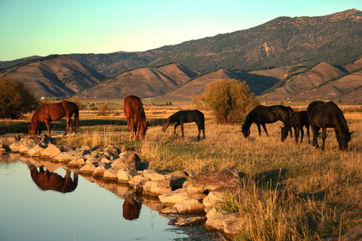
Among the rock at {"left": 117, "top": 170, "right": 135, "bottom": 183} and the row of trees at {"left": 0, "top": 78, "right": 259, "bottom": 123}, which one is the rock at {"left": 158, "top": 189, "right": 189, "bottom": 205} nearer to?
the rock at {"left": 117, "top": 170, "right": 135, "bottom": 183}

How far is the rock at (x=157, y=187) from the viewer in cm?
1430

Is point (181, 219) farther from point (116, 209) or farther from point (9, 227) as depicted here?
point (9, 227)

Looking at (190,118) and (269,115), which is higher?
(190,118)

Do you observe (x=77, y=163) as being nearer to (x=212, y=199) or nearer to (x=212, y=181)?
(x=212, y=181)

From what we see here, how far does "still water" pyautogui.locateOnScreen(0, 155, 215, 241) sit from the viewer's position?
10836mm

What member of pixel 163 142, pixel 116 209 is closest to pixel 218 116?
pixel 163 142

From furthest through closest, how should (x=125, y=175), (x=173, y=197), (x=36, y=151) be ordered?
(x=36, y=151)
(x=125, y=175)
(x=173, y=197)

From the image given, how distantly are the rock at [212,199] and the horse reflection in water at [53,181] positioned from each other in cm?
635

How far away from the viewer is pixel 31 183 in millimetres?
17906

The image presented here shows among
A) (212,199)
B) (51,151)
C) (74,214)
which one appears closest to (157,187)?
(74,214)

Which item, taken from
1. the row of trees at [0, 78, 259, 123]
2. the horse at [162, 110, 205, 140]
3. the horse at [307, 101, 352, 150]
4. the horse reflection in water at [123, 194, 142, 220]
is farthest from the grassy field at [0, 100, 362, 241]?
the row of trees at [0, 78, 259, 123]

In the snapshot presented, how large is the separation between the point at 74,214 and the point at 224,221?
506 centimetres

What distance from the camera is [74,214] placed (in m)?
13.0

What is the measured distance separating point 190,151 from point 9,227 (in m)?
9.64
